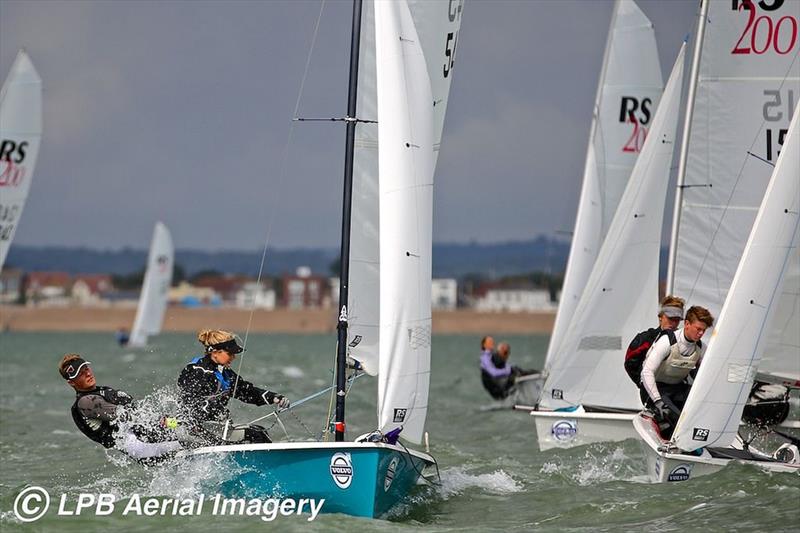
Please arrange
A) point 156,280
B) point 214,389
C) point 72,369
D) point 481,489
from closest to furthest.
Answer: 1. point 72,369
2. point 214,389
3. point 481,489
4. point 156,280

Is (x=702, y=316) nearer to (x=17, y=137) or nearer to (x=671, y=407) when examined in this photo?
(x=671, y=407)

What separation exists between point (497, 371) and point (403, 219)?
9.71 m

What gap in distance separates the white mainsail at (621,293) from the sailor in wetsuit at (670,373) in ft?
9.65

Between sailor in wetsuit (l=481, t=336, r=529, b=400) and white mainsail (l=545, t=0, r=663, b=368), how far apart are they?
90.9 inches

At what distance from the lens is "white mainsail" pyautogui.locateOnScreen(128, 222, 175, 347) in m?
38.4

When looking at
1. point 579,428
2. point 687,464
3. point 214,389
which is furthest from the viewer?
point 579,428

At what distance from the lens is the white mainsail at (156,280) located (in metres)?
38.4

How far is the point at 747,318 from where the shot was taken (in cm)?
863

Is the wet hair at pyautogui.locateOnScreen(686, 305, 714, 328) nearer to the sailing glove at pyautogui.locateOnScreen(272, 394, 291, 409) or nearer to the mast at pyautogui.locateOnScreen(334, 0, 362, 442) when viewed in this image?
the mast at pyautogui.locateOnScreen(334, 0, 362, 442)

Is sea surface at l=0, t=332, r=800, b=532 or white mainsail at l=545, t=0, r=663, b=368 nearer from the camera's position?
sea surface at l=0, t=332, r=800, b=532

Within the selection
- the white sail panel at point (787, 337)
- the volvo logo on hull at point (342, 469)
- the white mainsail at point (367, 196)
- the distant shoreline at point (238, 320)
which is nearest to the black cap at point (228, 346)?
the white mainsail at point (367, 196)

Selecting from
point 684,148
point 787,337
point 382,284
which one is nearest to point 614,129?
point 684,148

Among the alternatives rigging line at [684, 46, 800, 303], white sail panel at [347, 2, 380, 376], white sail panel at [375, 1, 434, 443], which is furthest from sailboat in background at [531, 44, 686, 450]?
white sail panel at [375, 1, 434, 443]

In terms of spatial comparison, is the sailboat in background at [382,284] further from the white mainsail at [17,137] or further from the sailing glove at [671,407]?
the white mainsail at [17,137]
